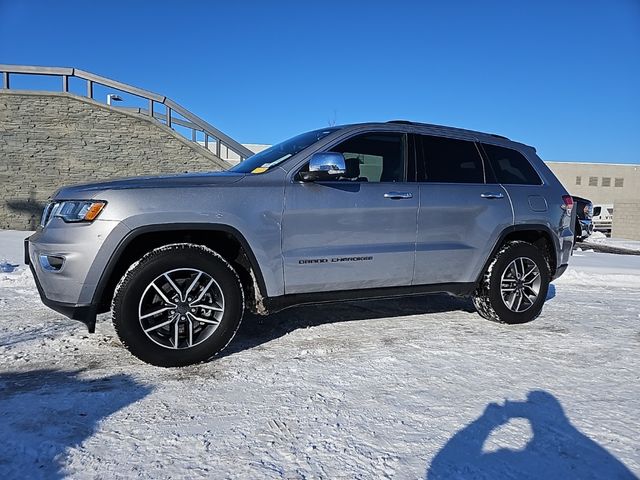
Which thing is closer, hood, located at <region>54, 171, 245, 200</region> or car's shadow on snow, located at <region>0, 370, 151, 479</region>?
car's shadow on snow, located at <region>0, 370, 151, 479</region>

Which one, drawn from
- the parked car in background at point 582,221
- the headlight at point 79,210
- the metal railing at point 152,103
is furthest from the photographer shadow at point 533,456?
the metal railing at point 152,103

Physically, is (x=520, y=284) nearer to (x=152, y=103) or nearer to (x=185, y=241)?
(x=185, y=241)

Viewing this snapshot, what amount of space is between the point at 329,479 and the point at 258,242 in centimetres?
178

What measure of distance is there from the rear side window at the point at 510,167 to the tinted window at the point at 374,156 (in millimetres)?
1116

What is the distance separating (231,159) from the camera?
15188mm

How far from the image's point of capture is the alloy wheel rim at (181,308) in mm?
3049

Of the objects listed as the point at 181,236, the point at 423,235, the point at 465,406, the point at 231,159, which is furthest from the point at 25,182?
the point at 465,406

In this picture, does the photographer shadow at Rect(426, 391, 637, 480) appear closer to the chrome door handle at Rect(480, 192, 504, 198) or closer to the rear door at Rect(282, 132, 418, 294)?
the rear door at Rect(282, 132, 418, 294)

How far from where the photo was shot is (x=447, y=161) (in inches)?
165

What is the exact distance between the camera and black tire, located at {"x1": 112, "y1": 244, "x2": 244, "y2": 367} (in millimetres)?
2973

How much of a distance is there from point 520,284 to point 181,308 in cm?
321

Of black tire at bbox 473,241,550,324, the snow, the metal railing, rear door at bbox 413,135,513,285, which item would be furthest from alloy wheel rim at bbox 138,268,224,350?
the snow

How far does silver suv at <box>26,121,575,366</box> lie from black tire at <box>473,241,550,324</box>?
0.01 meters

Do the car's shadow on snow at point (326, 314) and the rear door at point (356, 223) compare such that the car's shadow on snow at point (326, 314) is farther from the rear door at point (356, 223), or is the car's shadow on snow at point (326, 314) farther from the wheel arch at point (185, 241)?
the rear door at point (356, 223)
